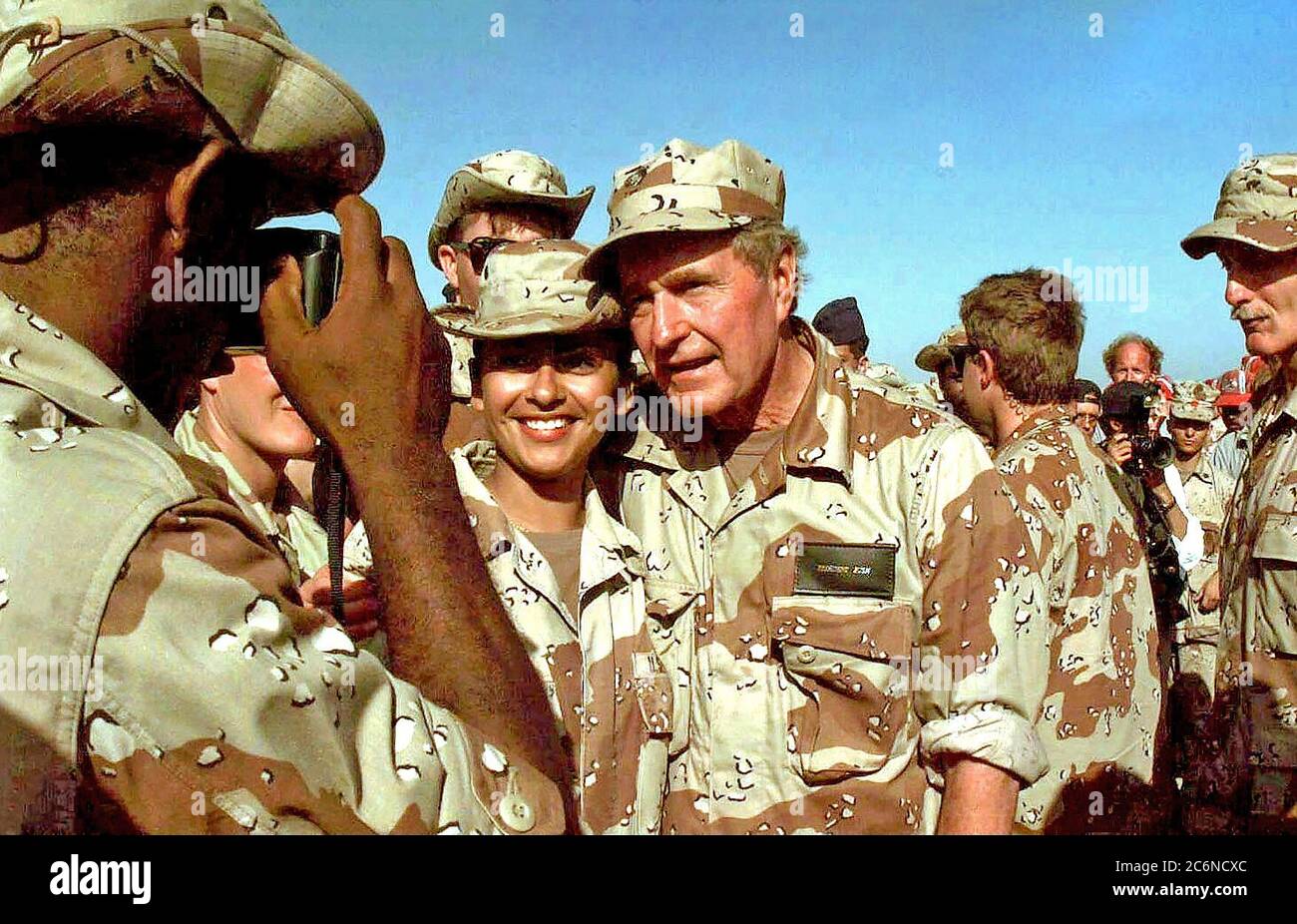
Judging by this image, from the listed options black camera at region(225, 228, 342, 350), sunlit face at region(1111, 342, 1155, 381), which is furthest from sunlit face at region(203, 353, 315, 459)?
sunlit face at region(1111, 342, 1155, 381)

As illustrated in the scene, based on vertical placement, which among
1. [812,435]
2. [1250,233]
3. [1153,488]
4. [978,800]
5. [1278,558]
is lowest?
[978,800]

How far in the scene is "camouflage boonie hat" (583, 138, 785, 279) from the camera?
2.93m

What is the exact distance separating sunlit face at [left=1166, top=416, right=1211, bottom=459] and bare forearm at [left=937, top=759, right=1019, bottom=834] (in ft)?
22.7

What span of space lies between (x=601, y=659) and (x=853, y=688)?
67 centimetres

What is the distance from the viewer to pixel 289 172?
1.71 metres

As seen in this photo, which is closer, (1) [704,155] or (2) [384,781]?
(2) [384,781]

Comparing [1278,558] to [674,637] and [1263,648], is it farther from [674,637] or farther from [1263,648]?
[674,637]

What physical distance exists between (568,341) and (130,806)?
7.24 ft

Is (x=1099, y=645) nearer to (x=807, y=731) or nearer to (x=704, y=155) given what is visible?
(x=807, y=731)

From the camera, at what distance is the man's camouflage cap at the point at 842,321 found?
9.28 m

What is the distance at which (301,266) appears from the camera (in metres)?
1.72

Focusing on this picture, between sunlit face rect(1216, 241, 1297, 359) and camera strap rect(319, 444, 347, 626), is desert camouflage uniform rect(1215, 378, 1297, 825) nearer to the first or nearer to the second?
sunlit face rect(1216, 241, 1297, 359)

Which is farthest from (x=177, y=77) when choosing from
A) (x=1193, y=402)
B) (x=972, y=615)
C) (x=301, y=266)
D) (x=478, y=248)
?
(x=1193, y=402)

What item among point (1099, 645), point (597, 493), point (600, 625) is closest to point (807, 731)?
point (600, 625)
